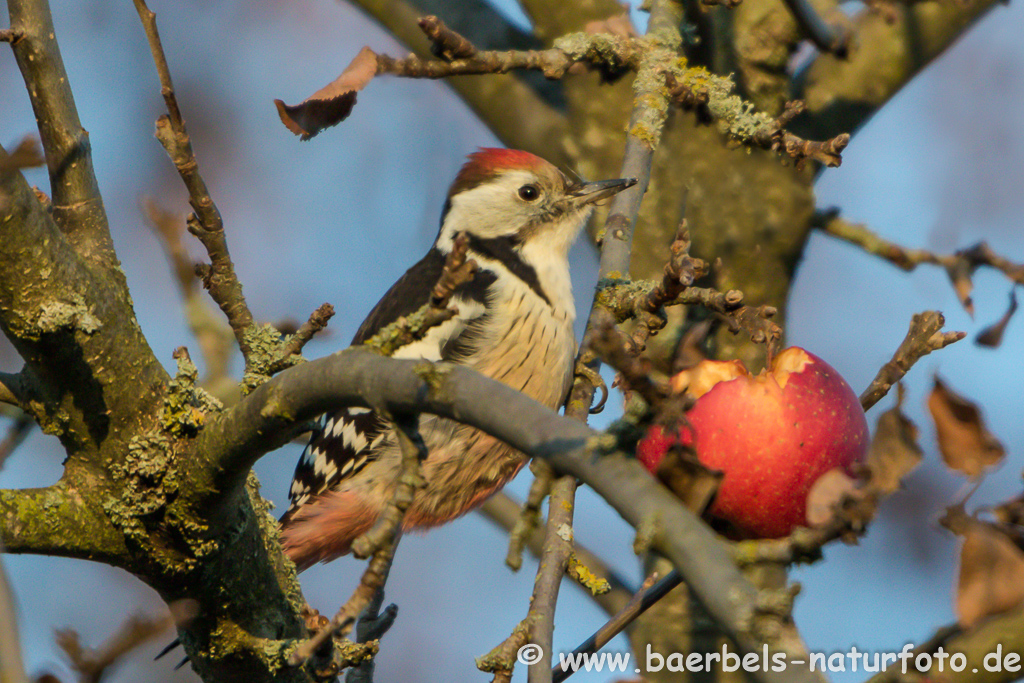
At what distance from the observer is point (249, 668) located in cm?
220

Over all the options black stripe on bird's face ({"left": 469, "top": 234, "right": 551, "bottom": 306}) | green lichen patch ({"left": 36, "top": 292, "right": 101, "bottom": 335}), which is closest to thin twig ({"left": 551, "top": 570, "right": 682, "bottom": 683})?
green lichen patch ({"left": 36, "top": 292, "right": 101, "bottom": 335})

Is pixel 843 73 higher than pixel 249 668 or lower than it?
higher

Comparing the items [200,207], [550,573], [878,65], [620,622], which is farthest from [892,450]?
[878,65]

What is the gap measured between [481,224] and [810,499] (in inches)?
112

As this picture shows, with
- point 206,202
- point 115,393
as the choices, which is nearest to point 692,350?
point 206,202

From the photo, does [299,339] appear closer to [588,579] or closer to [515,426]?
[588,579]

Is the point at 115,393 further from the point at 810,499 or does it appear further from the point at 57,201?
the point at 810,499

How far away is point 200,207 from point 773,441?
1.12m

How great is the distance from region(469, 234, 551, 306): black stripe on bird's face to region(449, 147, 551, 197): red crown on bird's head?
→ 0.91ft

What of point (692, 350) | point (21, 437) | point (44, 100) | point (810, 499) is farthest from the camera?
point (21, 437)

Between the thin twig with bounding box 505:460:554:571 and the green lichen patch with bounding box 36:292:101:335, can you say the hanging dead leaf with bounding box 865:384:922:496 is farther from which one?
the green lichen patch with bounding box 36:292:101:335

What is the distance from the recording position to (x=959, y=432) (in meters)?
0.95

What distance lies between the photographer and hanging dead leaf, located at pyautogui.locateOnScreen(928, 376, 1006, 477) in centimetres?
94

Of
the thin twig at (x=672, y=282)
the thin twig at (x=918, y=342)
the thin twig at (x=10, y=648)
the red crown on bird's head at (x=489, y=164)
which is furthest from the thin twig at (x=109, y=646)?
the red crown on bird's head at (x=489, y=164)
